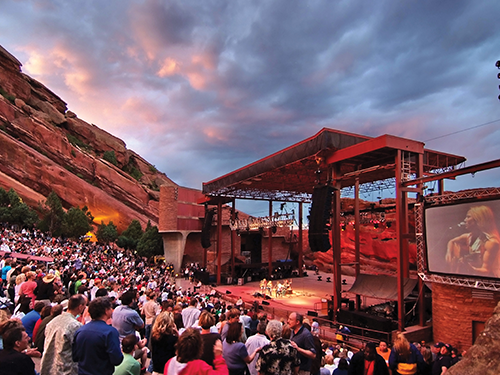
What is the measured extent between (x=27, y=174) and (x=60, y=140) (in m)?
8.14

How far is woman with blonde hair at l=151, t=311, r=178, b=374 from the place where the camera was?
13.5 ft

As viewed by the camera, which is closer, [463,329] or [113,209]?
[463,329]

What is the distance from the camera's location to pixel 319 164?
1772 cm

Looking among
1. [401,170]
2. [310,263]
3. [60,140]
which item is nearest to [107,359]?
[401,170]

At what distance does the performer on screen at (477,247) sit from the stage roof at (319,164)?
4170mm

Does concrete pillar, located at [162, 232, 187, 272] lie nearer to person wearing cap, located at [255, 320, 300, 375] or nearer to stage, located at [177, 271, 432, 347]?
stage, located at [177, 271, 432, 347]

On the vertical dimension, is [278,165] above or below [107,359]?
above

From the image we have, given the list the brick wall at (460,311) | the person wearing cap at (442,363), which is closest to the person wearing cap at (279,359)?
the person wearing cap at (442,363)

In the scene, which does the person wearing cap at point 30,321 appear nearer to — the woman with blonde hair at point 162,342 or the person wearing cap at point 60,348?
the person wearing cap at point 60,348

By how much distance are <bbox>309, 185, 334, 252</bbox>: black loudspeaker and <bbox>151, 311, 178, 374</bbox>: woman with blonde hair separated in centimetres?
1200

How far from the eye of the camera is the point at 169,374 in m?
3.01

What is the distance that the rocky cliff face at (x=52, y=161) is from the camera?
4053cm

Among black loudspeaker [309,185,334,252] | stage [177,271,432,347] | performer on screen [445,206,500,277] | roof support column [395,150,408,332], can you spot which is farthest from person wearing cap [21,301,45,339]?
roof support column [395,150,408,332]

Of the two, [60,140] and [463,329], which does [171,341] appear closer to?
[463,329]
